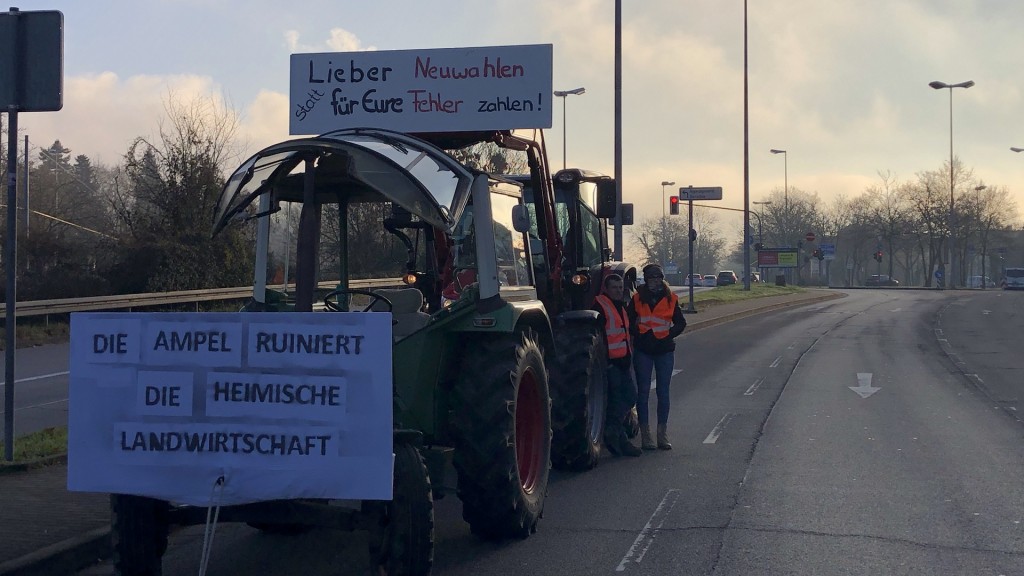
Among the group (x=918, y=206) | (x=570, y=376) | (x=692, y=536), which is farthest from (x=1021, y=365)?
(x=918, y=206)

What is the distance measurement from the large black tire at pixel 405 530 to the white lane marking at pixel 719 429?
6.07 meters

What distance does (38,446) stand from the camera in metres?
9.16

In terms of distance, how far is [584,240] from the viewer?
35.6 feet

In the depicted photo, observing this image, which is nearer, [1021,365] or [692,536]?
[692,536]

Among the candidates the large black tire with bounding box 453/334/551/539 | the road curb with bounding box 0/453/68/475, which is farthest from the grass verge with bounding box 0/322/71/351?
the large black tire with bounding box 453/334/551/539

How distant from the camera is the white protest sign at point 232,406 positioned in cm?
508

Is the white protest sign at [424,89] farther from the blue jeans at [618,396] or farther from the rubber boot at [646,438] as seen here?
the rubber boot at [646,438]

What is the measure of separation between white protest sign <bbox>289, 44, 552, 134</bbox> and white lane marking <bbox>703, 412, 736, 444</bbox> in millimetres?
3789

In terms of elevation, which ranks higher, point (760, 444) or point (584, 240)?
point (584, 240)

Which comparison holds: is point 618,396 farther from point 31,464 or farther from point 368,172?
point 31,464

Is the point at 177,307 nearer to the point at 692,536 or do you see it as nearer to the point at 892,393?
the point at 892,393

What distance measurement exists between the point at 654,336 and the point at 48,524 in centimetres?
582

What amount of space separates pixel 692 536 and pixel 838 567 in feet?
3.52

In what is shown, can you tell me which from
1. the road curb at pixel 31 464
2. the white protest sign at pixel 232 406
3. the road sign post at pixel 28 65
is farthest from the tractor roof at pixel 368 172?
the road curb at pixel 31 464
